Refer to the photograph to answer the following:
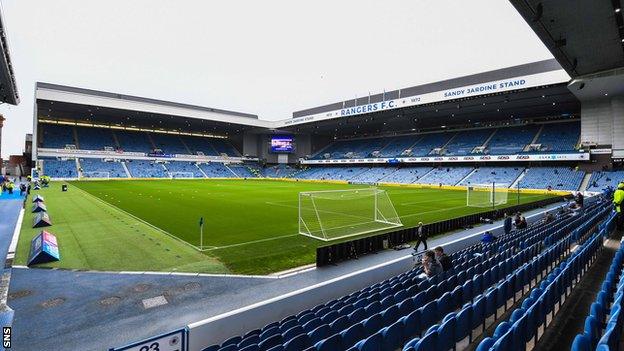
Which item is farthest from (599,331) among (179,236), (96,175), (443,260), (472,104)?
(96,175)

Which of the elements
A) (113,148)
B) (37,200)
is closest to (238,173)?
(113,148)

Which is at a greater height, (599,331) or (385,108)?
(385,108)

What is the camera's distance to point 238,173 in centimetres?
7531

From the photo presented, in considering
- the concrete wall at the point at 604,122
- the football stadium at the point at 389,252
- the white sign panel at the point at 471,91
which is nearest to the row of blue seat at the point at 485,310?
the football stadium at the point at 389,252

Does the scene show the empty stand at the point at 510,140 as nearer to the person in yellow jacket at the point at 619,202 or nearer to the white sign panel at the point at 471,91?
the white sign panel at the point at 471,91

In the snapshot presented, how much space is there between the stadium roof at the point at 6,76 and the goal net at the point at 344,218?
22183mm

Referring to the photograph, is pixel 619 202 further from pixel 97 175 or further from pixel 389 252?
pixel 97 175

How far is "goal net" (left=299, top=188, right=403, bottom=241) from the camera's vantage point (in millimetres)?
16766

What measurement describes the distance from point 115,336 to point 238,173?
2766 inches

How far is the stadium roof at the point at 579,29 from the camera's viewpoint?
14.2 metres

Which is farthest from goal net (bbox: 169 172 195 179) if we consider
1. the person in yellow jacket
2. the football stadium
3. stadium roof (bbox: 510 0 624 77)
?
the person in yellow jacket

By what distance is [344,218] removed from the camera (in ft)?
69.0

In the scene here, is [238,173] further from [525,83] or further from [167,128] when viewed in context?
[525,83]

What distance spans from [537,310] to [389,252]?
8.65m
